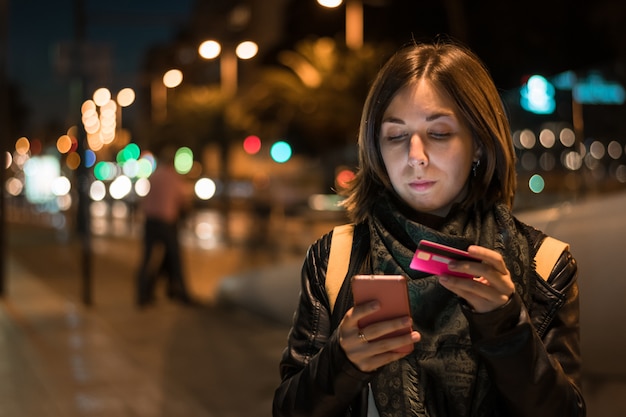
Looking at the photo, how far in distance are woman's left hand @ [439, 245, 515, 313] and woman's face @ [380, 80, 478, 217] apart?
0.32 m

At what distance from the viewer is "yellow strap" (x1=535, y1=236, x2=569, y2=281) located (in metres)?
1.88

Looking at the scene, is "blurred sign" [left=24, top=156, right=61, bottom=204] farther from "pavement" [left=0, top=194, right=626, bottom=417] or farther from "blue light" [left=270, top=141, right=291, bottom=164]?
"pavement" [left=0, top=194, right=626, bottom=417]

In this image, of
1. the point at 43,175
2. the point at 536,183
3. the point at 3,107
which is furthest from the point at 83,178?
the point at 43,175

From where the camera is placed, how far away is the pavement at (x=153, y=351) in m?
6.45

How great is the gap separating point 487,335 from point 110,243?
81.7 feet

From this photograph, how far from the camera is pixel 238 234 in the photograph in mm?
29016

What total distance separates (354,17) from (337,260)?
35823 millimetres

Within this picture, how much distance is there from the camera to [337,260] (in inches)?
77.3

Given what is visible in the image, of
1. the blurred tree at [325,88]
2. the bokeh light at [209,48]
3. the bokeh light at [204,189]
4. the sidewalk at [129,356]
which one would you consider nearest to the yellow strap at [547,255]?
the sidewalk at [129,356]

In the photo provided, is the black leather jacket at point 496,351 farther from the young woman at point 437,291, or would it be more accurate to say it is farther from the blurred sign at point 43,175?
the blurred sign at point 43,175

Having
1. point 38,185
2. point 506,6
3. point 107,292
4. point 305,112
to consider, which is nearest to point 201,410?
point 107,292

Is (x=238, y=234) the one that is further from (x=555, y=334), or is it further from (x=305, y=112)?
(x=555, y=334)

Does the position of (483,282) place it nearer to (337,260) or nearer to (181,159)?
(337,260)

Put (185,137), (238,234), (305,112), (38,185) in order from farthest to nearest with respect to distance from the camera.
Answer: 1. (185,137)
2. (38,185)
3. (305,112)
4. (238,234)
